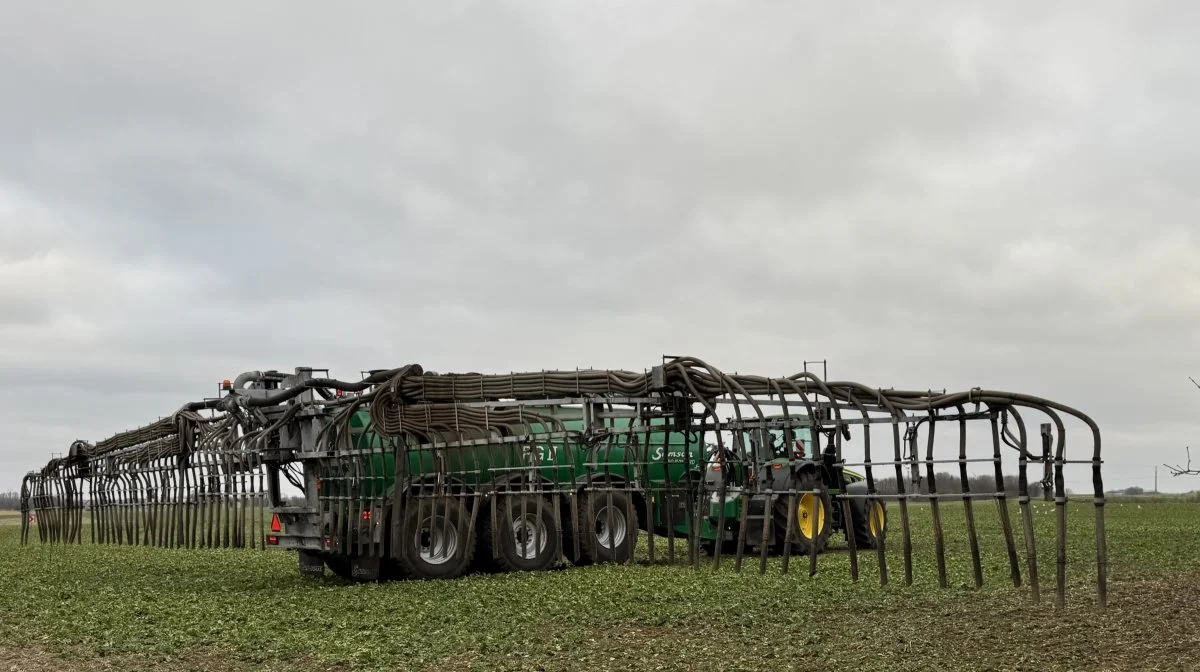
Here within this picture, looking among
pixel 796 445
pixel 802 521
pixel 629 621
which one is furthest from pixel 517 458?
pixel 629 621

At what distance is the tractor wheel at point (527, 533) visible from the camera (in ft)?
59.5

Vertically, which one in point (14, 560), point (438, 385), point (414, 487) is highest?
point (438, 385)

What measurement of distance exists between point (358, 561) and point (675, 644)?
23.9 ft

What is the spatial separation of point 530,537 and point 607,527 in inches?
58.0

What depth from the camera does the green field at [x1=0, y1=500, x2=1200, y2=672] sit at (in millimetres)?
10766

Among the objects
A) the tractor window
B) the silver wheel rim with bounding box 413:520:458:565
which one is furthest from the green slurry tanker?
the tractor window

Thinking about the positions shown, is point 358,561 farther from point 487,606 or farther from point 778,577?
point 778,577

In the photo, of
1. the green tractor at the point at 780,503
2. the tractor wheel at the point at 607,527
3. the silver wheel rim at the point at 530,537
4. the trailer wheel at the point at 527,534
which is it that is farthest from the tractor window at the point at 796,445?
the silver wheel rim at the point at 530,537

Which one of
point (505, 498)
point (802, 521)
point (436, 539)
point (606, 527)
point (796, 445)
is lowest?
point (802, 521)

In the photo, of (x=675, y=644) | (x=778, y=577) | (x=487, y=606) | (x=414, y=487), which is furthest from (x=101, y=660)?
(x=778, y=577)

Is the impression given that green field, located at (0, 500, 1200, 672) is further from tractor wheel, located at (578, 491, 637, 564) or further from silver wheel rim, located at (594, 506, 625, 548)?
silver wheel rim, located at (594, 506, 625, 548)

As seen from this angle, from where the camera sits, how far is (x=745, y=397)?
16625 millimetres

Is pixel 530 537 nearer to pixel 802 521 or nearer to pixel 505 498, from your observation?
pixel 505 498

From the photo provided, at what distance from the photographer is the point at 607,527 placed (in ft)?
64.5
